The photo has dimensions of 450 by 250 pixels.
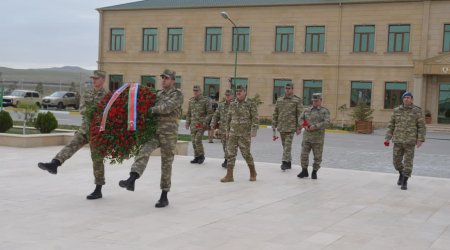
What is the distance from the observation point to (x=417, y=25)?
120 ft

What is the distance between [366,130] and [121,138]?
26.5 m

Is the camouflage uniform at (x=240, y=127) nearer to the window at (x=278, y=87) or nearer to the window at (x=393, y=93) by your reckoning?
the window at (x=393, y=93)

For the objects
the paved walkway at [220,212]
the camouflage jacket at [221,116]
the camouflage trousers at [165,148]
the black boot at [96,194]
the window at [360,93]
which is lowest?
the paved walkway at [220,212]

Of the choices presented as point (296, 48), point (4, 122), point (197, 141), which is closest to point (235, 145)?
point (197, 141)

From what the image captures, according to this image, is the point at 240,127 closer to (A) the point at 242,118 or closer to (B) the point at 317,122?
(A) the point at 242,118

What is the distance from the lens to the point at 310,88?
130 feet

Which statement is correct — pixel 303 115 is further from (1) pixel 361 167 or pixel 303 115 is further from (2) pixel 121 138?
(2) pixel 121 138

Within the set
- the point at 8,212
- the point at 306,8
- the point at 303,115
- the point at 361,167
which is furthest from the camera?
the point at 306,8

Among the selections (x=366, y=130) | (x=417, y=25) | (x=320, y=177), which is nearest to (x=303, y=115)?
(x=320, y=177)

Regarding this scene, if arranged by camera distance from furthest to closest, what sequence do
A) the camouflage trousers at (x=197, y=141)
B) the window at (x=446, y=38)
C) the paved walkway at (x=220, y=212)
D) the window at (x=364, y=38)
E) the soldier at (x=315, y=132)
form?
the window at (x=364, y=38) → the window at (x=446, y=38) → the camouflage trousers at (x=197, y=141) → the soldier at (x=315, y=132) → the paved walkway at (x=220, y=212)

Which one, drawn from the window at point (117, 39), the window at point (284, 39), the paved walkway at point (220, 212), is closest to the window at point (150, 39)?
the window at point (117, 39)

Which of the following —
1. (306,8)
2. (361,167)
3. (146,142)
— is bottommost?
(361,167)

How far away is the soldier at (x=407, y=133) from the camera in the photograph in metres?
10.8

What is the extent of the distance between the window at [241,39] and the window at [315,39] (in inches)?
164
